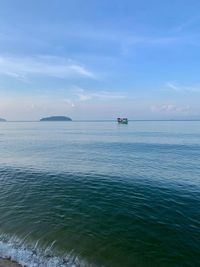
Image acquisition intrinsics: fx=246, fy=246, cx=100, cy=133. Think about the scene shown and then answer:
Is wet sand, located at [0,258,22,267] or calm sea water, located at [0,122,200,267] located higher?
calm sea water, located at [0,122,200,267]

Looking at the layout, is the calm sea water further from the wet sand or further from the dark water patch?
the wet sand

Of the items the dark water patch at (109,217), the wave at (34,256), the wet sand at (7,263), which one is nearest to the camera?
the wet sand at (7,263)

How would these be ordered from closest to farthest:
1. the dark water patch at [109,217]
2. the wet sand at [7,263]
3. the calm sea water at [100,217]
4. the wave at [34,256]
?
the wet sand at [7,263], the wave at [34,256], the calm sea water at [100,217], the dark water patch at [109,217]

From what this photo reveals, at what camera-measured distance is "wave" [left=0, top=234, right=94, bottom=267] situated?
49.0ft

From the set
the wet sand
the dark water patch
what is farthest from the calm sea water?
the wet sand

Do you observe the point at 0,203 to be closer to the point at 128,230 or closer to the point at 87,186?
the point at 87,186

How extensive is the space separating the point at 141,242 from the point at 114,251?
2201 millimetres

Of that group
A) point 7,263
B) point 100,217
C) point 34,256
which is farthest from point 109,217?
point 7,263

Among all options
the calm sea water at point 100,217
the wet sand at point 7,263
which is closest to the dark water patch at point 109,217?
the calm sea water at point 100,217

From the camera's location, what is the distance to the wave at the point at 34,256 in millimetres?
14930

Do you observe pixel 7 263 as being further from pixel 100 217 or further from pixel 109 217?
pixel 109 217

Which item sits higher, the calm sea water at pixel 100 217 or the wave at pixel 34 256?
the calm sea water at pixel 100 217

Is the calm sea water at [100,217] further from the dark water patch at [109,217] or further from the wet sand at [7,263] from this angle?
the wet sand at [7,263]

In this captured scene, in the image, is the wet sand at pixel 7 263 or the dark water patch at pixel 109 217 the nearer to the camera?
the wet sand at pixel 7 263
